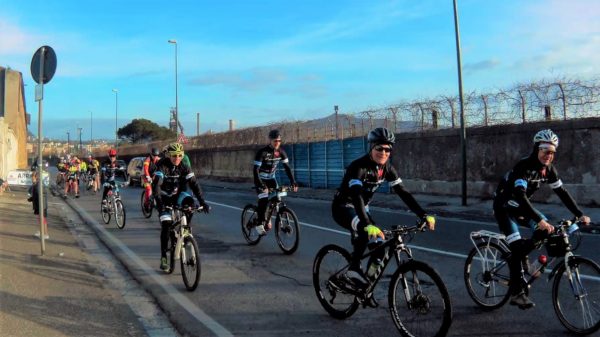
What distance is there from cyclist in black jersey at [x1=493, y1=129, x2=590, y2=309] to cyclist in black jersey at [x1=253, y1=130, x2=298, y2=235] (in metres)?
4.31

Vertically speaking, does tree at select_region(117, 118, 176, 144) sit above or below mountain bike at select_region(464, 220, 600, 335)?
above

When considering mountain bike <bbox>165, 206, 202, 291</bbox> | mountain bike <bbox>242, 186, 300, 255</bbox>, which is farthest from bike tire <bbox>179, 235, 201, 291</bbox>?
mountain bike <bbox>242, 186, 300, 255</bbox>

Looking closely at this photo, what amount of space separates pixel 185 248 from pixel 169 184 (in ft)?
3.96

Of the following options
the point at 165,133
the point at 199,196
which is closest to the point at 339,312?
the point at 199,196

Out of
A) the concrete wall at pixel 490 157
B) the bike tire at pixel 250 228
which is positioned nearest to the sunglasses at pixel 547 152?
the bike tire at pixel 250 228

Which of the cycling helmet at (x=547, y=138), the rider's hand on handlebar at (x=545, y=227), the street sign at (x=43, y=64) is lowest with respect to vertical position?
the rider's hand on handlebar at (x=545, y=227)

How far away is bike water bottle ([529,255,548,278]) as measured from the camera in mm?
5078

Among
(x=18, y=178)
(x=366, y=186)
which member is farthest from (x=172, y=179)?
(x=18, y=178)

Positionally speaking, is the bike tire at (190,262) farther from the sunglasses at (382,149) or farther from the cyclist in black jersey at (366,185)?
the sunglasses at (382,149)

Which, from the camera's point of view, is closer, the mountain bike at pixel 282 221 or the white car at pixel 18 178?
the mountain bike at pixel 282 221

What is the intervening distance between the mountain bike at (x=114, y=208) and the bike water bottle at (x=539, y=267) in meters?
9.31

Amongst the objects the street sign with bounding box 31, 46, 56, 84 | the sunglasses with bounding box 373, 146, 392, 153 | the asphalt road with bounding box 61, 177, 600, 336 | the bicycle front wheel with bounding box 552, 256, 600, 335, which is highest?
the street sign with bounding box 31, 46, 56, 84

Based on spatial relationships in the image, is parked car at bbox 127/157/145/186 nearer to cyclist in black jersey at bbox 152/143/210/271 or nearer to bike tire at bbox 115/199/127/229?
bike tire at bbox 115/199/127/229

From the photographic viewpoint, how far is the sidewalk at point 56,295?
516 cm
